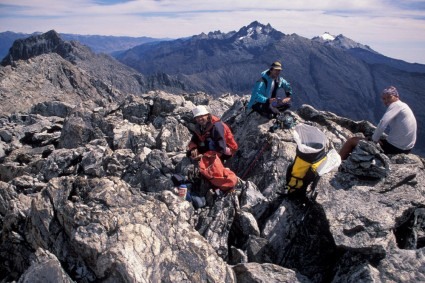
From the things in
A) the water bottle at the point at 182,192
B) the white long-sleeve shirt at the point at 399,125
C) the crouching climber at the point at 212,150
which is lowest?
the water bottle at the point at 182,192

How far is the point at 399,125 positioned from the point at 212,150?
7.91 m

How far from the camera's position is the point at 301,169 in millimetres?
12312

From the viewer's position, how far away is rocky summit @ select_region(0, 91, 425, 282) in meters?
9.31

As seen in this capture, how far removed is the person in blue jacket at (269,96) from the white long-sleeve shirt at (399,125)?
22.3ft

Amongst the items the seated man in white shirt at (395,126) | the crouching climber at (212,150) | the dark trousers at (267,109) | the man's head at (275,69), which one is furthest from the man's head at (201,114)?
the man's head at (275,69)

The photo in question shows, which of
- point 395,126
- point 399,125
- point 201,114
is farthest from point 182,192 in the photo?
point 399,125

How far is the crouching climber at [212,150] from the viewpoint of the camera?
545 inches

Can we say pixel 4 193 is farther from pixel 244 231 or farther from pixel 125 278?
pixel 244 231

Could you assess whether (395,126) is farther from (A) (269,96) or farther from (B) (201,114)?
(B) (201,114)

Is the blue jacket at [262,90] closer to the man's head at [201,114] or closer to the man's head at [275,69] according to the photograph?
the man's head at [275,69]

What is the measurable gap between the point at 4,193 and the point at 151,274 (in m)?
9.52

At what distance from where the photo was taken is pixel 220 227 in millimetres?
12297

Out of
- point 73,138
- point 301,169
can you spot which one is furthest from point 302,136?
point 73,138

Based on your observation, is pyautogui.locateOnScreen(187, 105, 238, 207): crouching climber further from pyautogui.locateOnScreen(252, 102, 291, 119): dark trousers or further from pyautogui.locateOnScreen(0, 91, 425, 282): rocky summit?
pyautogui.locateOnScreen(252, 102, 291, 119): dark trousers
